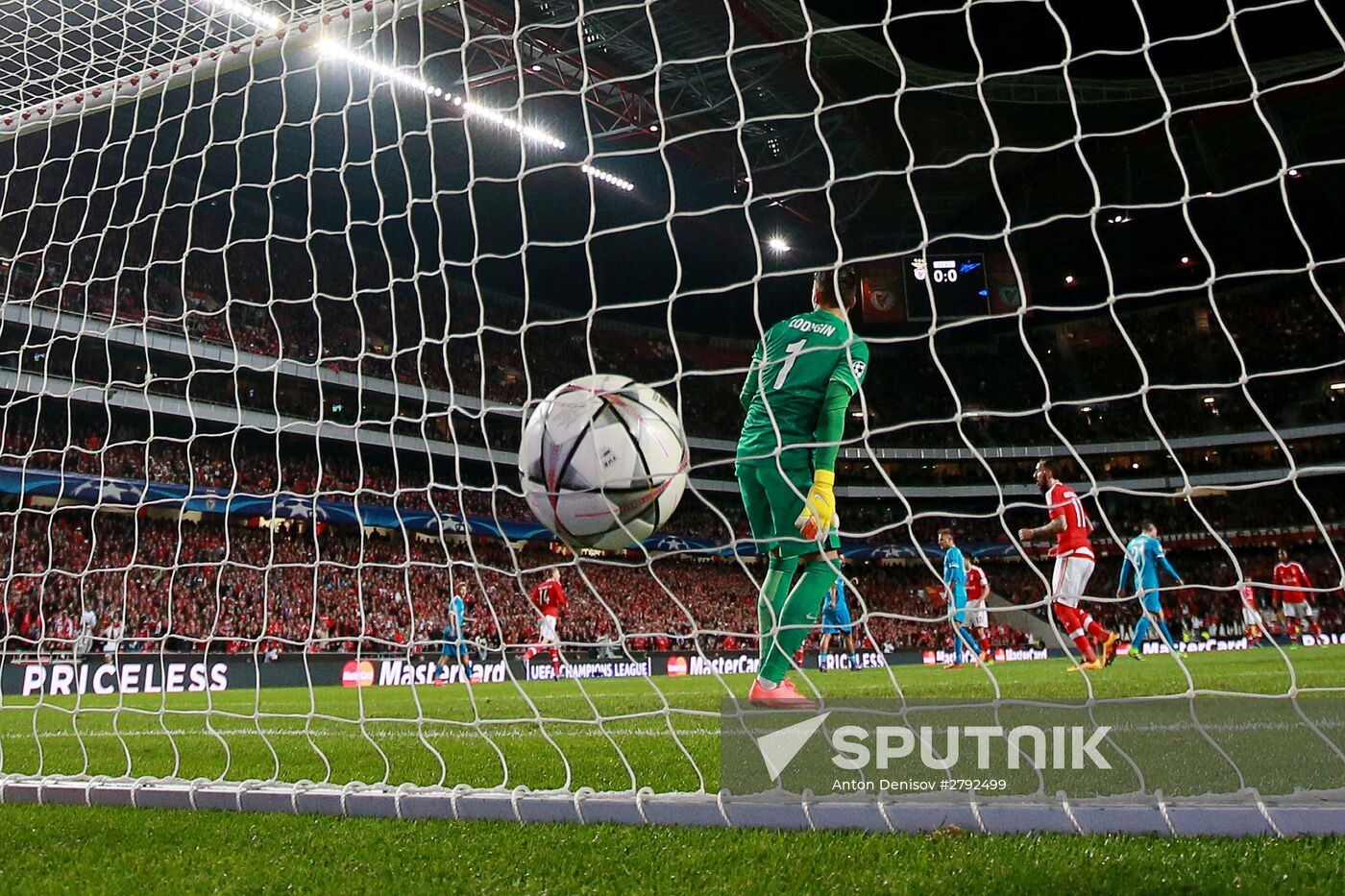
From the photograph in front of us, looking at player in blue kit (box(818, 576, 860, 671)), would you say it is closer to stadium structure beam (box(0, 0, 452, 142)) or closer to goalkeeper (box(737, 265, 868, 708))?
goalkeeper (box(737, 265, 868, 708))

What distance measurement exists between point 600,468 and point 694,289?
42.6ft

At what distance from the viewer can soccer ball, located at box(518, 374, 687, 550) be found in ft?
11.7

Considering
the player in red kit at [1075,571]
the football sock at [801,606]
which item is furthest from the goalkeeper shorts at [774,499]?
the player in red kit at [1075,571]

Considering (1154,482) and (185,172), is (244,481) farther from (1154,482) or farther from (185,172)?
(1154,482)

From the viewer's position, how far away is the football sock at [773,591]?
3.31 m

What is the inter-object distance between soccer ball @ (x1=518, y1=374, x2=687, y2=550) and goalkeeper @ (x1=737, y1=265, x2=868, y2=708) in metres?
0.31

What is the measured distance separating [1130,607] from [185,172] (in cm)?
1983

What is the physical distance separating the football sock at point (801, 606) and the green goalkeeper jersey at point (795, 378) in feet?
1.37

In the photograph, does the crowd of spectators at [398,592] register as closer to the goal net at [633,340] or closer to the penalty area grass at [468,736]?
the goal net at [633,340]

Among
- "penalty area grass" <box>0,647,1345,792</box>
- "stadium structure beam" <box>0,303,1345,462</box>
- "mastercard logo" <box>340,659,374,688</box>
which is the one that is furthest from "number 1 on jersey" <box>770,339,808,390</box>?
"stadium structure beam" <box>0,303,1345,462</box>

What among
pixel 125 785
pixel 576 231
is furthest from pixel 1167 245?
pixel 125 785

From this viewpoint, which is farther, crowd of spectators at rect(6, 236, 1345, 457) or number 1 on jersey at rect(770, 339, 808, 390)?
crowd of spectators at rect(6, 236, 1345, 457)

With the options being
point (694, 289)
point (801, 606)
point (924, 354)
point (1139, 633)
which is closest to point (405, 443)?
point (694, 289)

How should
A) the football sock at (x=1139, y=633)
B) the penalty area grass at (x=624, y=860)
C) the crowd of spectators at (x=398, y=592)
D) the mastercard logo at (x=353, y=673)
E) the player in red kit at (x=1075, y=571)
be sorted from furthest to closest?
1. the crowd of spectators at (x=398, y=592)
2. the mastercard logo at (x=353, y=673)
3. the football sock at (x=1139, y=633)
4. the player in red kit at (x=1075, y=571)
5. the penalty area grass at (x=624, y=860)
